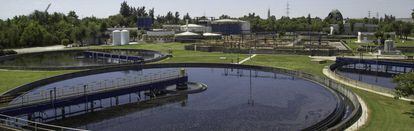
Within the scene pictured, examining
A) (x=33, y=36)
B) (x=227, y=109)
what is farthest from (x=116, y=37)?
(x=227, y=109)

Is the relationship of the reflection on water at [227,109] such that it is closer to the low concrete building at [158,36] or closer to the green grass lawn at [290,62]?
the green grass lawn at [290,62]

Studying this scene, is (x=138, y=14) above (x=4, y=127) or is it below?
above

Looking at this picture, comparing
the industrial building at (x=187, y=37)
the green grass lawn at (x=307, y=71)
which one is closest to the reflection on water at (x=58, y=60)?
the green grass lawn at (x=307, y=71)

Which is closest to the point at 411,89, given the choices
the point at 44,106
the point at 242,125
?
the point at 242,125

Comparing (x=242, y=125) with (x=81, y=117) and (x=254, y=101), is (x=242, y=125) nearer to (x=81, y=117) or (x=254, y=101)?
(x=254, y=101)

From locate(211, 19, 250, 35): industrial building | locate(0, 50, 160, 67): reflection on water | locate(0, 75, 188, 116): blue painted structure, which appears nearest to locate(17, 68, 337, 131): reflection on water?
locate(0, 75, 188, 116): blue painted structure
